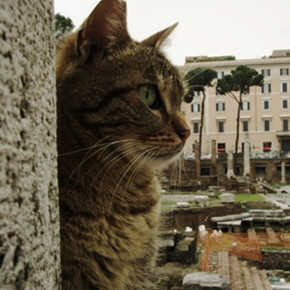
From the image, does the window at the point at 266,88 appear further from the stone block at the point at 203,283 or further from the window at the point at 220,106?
the stone block at the point at 203,283

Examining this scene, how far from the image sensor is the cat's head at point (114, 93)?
0.92 metres

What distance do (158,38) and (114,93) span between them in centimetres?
28

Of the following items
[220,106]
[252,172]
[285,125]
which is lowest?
[252,172]

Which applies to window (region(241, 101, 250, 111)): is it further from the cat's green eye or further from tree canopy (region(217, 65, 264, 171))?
the cat's green eye

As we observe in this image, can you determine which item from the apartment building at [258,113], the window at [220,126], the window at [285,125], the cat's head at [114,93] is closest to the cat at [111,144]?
the cat's head at [114,93]

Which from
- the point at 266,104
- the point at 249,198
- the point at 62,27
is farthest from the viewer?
the point at 266,104

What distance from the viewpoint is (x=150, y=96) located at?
100cm

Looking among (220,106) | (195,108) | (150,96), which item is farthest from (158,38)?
(220,106)

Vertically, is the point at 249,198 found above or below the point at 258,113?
below

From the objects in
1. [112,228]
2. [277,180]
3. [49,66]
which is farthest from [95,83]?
[277,180]

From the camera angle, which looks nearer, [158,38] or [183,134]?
[183,134]

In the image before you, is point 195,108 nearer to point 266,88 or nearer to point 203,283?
point 266,88

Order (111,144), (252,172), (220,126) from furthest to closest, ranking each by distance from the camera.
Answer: (220,126), (252,172), (111,144)

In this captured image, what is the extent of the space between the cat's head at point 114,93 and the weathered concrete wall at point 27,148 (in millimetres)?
485
